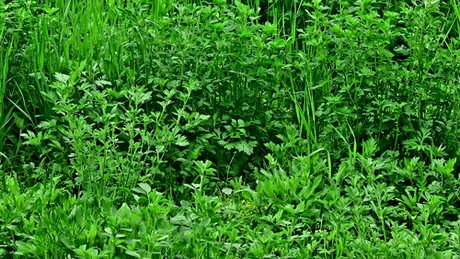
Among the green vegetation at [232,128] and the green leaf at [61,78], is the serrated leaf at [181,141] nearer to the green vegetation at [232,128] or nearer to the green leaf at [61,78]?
the green vegetation at [232,128]

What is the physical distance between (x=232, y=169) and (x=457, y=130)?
1088mm

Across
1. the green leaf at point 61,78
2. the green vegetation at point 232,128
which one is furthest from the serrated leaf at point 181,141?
the green leaf at point 61,78

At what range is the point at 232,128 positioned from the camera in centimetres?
440

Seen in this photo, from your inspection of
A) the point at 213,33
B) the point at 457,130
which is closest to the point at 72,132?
the point at 213,33

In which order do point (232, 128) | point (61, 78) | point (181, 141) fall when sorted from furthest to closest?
point (232, 128), point (61, 78), point (181, 141)

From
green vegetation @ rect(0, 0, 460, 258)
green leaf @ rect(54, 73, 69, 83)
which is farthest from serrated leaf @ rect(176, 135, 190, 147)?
green leaf @ rect(54, 73, 69, 83)

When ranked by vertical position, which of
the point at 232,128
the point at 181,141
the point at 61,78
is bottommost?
the point at 232,128

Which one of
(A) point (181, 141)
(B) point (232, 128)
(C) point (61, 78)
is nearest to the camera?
(A) point (181, 141)

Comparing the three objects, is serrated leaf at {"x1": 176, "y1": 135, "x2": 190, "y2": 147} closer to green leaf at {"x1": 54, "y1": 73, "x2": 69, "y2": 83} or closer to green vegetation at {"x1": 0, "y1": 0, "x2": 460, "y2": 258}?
green vegetation at {"x1": 0, "y1": 0, "x2": 460, "y2": 258}

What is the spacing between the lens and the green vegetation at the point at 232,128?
11.9ft

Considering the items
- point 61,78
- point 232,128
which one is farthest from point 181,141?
point 61,78

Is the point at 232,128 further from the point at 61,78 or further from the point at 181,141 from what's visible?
the point at 61,78

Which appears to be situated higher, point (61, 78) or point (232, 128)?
point (61, 78)

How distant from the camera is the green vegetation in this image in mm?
3635
